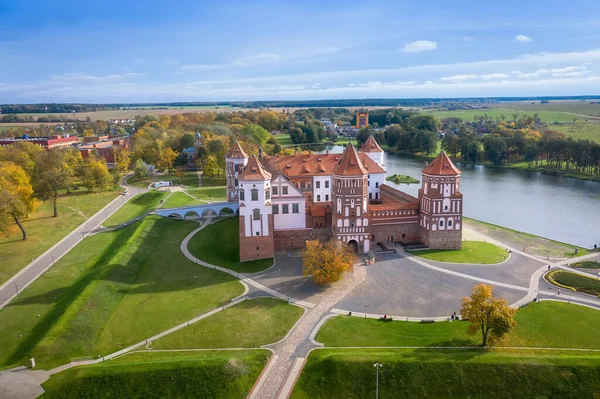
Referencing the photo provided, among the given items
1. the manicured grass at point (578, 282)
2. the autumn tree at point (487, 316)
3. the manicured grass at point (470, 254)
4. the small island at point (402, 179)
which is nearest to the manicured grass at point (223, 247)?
the manicured grass at point (470, 254)

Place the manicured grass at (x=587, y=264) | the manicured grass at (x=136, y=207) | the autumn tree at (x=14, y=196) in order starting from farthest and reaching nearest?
the manicured grass at (x=136, y=207)
the autumn tree at (x=14, y=196)
the manicured grass at (x=587, y=264)

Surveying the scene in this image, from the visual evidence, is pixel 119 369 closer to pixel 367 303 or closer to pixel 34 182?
pixel 367 303

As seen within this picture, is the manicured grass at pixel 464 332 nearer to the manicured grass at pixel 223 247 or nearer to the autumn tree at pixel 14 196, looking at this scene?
the manicured grass at pixel 223 247

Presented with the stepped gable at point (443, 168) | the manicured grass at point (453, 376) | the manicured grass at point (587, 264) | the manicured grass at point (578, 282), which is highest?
the stepped gable at point (443, 168)

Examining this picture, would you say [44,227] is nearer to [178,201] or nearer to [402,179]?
[178,201]

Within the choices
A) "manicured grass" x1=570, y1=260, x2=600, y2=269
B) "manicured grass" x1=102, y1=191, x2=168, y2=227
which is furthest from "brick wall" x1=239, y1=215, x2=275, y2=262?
"manicured grass" x1=570, y1=260, x2=600, y2=269

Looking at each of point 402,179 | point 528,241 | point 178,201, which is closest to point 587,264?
point 528,241
